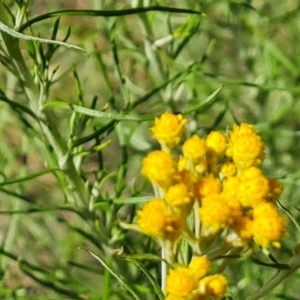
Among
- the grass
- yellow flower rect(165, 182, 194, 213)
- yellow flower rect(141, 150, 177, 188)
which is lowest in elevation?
the grass

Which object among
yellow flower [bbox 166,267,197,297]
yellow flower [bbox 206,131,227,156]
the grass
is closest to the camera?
yellow flower [bbox 166,267,197,297]

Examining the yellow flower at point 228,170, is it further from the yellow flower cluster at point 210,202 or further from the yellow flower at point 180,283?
the yellow flower at point 180,283

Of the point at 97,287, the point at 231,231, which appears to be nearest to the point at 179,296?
the point at 231,231

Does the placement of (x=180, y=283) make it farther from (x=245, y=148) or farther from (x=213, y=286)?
(x=245, y=148)

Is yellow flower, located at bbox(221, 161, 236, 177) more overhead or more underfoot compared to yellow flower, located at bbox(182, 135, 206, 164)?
more underfoot

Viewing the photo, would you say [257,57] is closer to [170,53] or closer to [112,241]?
[170,53]

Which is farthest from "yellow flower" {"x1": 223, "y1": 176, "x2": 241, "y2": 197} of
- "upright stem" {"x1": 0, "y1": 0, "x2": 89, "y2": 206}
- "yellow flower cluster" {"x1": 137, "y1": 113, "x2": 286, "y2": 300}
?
"upright stem" {"x1": 0, "y1": 0, "x2": 89, "y2": 206}

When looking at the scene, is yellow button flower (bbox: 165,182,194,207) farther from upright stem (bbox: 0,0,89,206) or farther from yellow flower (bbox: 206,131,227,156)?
upright stem (bbox: 0,0,89,206)
